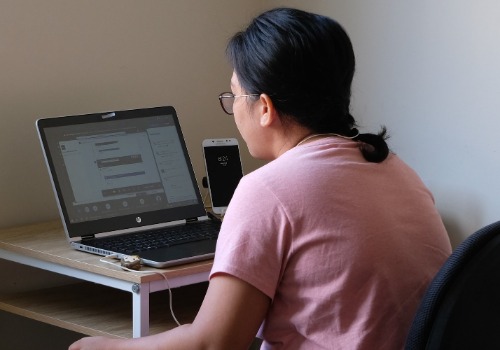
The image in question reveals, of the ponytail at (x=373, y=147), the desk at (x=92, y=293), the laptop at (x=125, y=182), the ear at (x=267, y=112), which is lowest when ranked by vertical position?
the desk at (x=92, y=293)

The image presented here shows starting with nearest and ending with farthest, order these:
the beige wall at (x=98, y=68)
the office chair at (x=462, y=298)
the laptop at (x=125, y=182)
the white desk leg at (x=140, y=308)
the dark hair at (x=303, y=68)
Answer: the office chair at (x=462, y=298)
the dark hair at (x=303, y=68)
the white desk leg at (x=140, y=308)
the laptop at (x=125, y=182)
the beige wall at (x=98, y=68)

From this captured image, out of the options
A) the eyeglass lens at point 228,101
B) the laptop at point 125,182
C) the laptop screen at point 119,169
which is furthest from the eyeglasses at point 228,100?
the laptop screen at point 119,169

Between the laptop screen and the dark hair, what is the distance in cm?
79

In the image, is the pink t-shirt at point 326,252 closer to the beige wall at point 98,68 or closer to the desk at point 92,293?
the desk at point 92,293

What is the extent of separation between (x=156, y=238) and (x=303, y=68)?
2.62 feet

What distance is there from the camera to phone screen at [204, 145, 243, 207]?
2268 millimetres

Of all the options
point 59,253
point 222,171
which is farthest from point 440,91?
point 59,253

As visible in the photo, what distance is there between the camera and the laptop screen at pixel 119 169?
6.61ft

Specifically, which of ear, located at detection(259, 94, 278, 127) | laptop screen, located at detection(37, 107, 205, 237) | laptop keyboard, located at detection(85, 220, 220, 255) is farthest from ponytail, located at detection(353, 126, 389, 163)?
laptop screen, located at detection(37, 107, 205, 237)

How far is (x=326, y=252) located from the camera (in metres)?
1.20

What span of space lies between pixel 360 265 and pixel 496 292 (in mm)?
191

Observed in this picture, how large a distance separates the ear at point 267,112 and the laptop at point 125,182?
1.90 ft

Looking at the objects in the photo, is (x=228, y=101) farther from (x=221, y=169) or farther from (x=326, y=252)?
(x=221, y=169)

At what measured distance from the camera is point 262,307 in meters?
1.20
